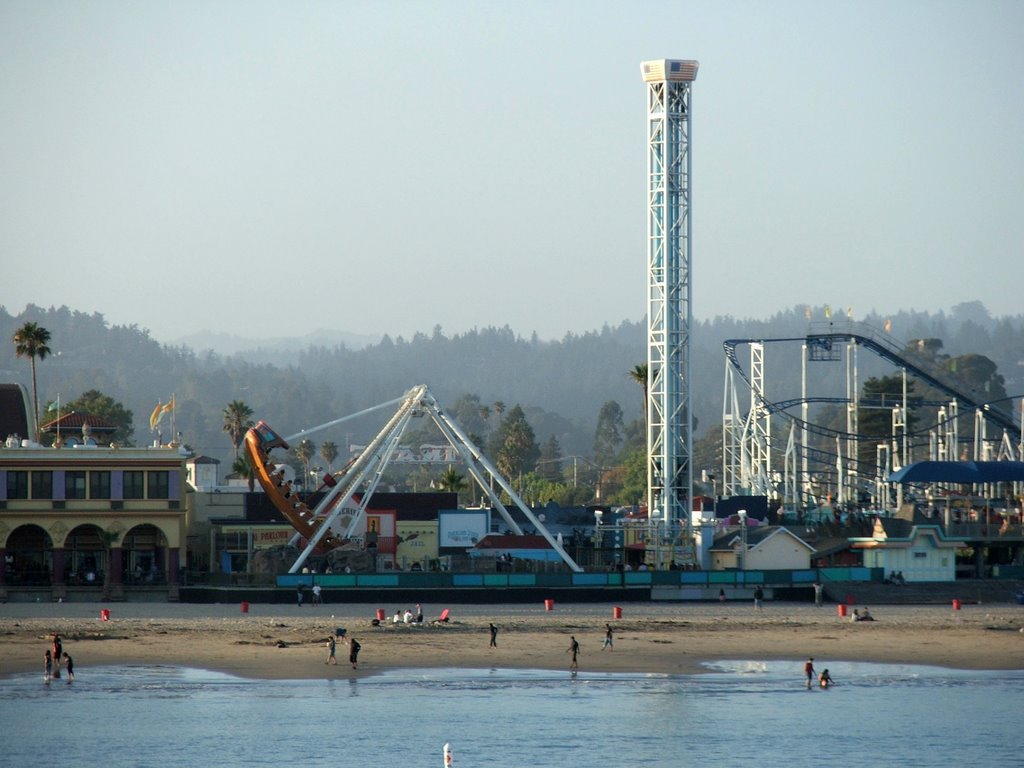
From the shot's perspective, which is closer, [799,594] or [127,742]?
[127,742]

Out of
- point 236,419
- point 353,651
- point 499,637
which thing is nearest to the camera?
point 353,651

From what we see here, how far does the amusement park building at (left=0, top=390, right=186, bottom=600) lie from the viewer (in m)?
76.5

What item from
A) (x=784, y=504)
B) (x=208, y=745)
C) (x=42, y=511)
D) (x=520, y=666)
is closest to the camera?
(x=208, y=745)

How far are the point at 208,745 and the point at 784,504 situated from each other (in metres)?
70.7

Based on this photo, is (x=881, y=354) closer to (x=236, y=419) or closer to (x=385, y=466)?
(x=385, y=466)

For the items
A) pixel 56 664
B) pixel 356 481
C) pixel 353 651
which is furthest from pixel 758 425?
pixel 56 664

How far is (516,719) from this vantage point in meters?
47.0

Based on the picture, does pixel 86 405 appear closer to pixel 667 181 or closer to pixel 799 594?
pixel 667 181

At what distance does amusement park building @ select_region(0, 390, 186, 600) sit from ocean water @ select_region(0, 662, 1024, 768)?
22.6m

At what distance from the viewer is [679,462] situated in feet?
285

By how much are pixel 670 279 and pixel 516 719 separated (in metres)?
43.2

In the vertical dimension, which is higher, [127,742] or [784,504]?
[784,504]

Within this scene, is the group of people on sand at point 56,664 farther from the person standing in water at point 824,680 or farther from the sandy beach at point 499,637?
the person standing in water at point 824,680

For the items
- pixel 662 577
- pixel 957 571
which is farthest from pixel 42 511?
pixel 957 571
